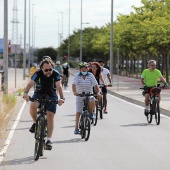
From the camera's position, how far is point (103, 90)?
21500 mm

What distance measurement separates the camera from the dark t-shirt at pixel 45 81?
12.0 m

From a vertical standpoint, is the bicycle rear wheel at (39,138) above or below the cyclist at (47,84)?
below

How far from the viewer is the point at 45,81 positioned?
1198cm

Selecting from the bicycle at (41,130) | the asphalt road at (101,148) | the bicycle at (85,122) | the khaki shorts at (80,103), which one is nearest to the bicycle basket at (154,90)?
the asphalt road at (101,148)

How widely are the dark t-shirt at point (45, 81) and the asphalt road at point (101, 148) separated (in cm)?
117

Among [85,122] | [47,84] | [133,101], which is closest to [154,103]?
[85,122]

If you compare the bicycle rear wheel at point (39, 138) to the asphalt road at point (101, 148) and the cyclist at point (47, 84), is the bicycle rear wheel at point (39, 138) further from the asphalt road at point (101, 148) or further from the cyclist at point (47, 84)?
the cyclist at point (47, 84)

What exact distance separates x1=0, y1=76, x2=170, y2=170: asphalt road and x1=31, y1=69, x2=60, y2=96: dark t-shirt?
46.0 inches

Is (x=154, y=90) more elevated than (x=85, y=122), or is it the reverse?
(x=154, y=90)

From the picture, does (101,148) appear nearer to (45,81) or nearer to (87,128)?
(87,128)

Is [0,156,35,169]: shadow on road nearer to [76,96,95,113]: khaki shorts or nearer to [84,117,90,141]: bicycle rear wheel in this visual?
[84,117,90,141]: bicycle rear wheel

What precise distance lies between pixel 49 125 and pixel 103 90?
371 inches

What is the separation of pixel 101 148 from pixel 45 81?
2.03 m

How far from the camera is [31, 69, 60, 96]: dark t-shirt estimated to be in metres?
12.0
